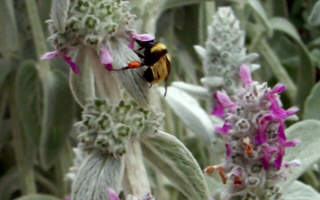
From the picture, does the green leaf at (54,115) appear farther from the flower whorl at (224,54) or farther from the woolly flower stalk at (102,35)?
the woolly flower stalk at (102,35)

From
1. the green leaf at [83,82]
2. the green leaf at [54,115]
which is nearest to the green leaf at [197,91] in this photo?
the green leaf at [54,115]

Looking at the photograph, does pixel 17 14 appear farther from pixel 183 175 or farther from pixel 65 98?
pixel 183 175

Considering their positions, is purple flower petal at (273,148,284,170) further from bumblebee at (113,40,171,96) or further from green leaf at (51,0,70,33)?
green leaf at (51,0,70,33)

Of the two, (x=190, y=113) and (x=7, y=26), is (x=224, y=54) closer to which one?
(x=190, y=113)

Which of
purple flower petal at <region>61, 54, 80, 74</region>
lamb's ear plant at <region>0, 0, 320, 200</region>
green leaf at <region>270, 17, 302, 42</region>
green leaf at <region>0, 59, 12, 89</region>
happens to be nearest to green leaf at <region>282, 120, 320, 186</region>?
lamb's ear plant at <region>0, 0, 320, 200</region>

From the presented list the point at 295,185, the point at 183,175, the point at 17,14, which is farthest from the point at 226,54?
the point at 17,14

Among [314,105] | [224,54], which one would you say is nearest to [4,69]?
[224,54]
